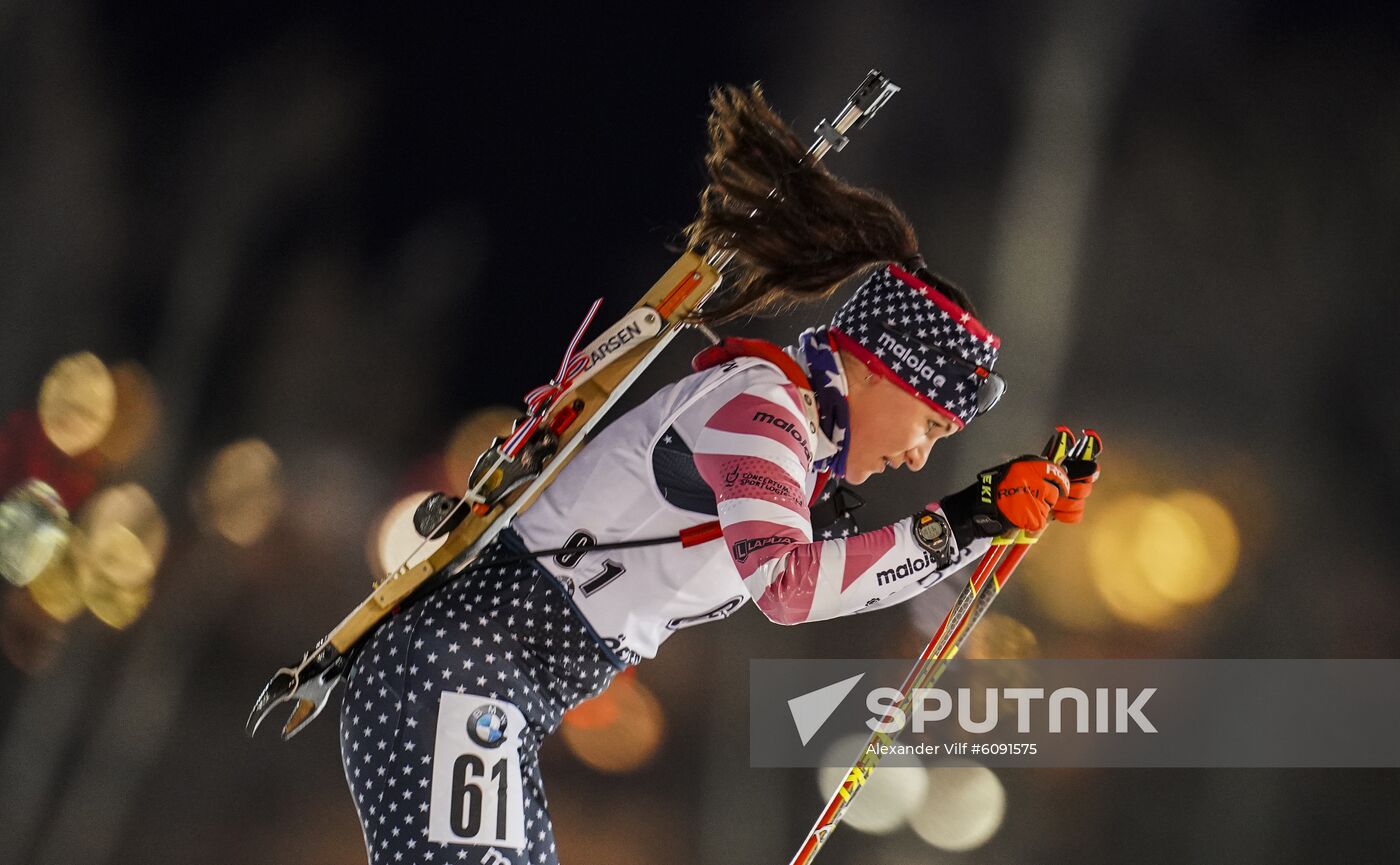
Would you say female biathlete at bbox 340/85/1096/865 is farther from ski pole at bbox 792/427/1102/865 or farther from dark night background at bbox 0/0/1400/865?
dark night background at bbox 0/0/1400/865

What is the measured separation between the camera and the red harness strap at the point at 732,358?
1.62 m

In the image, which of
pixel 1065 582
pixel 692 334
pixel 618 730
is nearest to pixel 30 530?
pixel 618 730

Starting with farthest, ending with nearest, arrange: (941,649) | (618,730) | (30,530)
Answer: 1. (618,730)
2. (30,530)
3. (941,649)

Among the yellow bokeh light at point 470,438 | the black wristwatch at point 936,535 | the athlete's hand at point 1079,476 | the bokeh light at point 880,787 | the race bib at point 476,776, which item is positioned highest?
the yellow bokeh light at point 470,438

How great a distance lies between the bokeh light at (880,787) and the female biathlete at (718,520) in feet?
5.88

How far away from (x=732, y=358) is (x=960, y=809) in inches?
85.2

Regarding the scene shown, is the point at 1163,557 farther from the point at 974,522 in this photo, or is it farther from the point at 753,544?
the point at 753,544

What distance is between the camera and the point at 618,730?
11.3 ft

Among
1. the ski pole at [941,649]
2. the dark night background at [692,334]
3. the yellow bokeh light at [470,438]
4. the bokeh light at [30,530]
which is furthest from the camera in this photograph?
the yellow bokeh light at [470,438]

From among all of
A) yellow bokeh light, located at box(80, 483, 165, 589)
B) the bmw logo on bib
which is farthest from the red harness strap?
yellow bokeh light, located at box(80, 483, 165, 589)

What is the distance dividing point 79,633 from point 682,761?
1501mm

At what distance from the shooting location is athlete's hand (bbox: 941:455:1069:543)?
1649 millimetres

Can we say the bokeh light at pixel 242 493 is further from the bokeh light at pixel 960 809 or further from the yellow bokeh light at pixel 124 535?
the bokeh light at pixel 960 809

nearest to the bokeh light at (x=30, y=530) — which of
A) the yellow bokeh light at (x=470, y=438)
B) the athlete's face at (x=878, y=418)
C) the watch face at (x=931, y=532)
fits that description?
the yellow bokeh light at (x=470, y=438)
